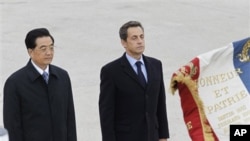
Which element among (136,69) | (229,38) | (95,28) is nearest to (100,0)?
(95,28)

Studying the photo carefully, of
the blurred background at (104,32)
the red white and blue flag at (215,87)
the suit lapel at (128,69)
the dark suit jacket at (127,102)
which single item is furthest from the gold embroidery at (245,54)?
the blurred background at (104,32)

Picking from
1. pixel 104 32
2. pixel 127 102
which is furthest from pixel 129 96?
pixel 104 32

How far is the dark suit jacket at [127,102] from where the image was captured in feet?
18.1

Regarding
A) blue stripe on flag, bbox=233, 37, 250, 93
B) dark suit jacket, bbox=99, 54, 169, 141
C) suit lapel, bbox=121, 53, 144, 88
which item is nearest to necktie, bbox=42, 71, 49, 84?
dark suit jacket, bbox=99, 54, 169, 141

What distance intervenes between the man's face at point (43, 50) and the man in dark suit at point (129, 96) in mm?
464

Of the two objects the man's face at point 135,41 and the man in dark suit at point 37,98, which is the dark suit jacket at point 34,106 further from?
the man's face at point 135,41

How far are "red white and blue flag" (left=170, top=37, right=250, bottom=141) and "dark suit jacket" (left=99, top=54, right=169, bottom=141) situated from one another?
7.5 inches

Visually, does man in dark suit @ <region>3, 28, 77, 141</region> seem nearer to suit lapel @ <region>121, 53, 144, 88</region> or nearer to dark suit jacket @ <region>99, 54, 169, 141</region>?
dark suit jacket @ <region>99, 54, 169, 141</region>

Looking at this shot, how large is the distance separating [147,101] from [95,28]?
276 inches

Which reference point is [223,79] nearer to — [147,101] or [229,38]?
[147,101]

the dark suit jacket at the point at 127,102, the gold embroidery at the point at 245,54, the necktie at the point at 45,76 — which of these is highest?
the gold embroidery at the point at 245,54

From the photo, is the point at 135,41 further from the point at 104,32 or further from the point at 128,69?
the point at 104,32

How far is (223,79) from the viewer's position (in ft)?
18.0

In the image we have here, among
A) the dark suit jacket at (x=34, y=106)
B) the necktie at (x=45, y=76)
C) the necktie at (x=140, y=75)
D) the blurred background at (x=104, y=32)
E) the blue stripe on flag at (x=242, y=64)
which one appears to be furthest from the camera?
the blurred background at (x=104, y=32)
